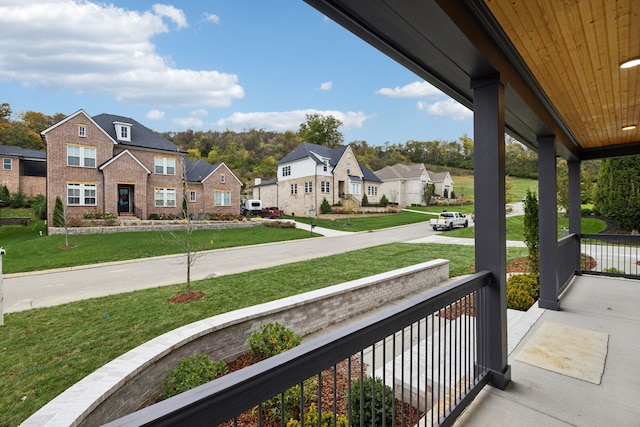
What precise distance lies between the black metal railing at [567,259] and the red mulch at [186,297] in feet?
18.5

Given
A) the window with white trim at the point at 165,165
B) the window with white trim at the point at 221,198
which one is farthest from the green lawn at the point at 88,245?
the window with white trim at the point at 221,198

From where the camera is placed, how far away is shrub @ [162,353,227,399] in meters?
2.35

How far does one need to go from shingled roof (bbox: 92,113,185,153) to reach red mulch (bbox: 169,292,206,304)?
505 inches

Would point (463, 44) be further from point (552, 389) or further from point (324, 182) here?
point (324, 182)

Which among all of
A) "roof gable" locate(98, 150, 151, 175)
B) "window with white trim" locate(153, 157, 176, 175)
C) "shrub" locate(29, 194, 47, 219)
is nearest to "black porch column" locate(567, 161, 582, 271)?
"roof gable" locate(98, 150, 151, 175)

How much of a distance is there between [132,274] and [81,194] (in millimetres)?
9565

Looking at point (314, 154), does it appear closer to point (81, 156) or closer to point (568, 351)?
point (81, 156)

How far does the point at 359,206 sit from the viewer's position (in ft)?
77.8

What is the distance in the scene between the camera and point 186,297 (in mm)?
4973

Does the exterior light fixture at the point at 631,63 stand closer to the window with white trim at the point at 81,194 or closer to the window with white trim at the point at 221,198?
the window with white trim at the point at 81,194

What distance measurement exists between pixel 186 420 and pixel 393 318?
3.02ft

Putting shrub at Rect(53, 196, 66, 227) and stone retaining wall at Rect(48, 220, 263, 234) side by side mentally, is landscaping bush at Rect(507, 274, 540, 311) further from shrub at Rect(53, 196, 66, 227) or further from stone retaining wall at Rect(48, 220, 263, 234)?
shrub at Rect(53, 196, 66, 227)

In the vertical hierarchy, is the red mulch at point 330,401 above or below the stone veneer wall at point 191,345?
Result: below

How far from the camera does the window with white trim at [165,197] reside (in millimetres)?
16059
